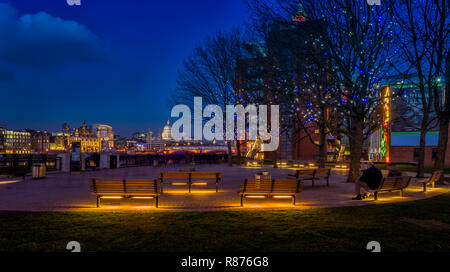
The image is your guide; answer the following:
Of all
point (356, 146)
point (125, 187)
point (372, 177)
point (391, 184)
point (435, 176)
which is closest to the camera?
point (125, 187)

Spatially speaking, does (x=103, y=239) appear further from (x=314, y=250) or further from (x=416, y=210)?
(x=416, y=210)

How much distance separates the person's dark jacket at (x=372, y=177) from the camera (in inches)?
428

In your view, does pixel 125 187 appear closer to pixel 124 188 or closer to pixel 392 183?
pixel 124 188

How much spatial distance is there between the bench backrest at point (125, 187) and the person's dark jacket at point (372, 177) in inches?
291

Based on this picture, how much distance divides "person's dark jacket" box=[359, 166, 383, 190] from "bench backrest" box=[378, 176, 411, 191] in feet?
0.60

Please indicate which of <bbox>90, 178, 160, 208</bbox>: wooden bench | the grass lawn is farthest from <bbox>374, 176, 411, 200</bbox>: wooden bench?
<bbox>90, 178, 160, 208</bbox>: wooden bench

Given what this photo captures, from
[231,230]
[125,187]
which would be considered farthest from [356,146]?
[125,187]

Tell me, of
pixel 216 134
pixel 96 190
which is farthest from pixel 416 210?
pixel 216 134

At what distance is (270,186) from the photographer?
9.63 meters

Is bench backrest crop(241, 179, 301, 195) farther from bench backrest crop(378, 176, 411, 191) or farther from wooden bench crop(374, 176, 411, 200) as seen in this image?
bench backrest crop(378, 176, 411, 191)

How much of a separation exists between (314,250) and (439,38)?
1548 cm

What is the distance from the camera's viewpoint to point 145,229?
6.59m

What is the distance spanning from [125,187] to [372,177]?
27.9 ft

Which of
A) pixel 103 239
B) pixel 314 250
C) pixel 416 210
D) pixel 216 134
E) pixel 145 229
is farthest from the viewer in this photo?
pixel 216 134
